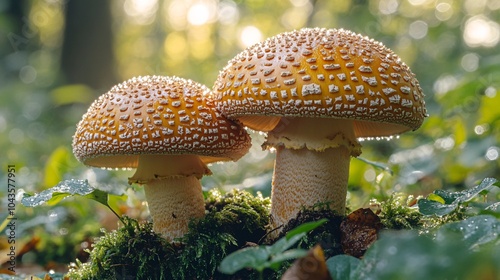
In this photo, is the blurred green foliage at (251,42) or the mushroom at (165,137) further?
the blurred green foliage at (251,42)

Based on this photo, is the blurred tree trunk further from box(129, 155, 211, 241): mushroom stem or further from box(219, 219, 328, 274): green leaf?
box(219, 219, 328, 274): green leaf

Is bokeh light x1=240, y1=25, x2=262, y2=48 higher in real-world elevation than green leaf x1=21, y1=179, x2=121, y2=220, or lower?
higher

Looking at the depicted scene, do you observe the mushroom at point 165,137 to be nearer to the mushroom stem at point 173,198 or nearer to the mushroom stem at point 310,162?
the mushroom stem at point 173,198

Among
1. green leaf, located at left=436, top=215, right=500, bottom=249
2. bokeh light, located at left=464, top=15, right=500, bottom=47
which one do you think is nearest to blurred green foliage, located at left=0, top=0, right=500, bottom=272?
bokeh light, located at left=464, top=15, right=500, bottom=47

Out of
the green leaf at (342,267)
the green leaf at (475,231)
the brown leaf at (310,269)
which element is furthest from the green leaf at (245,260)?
the green leaf at (475,231)

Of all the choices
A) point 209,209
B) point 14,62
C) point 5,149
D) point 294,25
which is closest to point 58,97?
point 5,149

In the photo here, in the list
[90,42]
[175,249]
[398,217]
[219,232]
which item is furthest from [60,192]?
[90,42]
